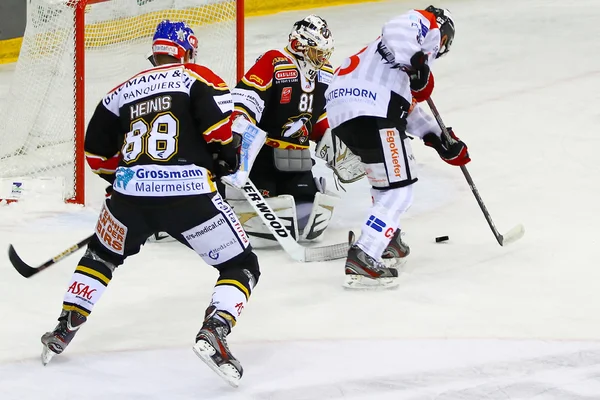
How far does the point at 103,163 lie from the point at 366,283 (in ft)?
3.74

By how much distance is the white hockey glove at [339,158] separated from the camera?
4.96 m

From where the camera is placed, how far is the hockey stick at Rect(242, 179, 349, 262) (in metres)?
4.54

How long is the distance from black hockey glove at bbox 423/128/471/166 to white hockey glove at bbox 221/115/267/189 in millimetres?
714

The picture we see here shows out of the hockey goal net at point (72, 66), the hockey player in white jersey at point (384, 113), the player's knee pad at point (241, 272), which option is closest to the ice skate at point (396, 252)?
the hockey player in white jersey at point (384, 113)

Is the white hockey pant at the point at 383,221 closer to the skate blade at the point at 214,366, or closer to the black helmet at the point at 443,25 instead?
the black helmet at the point at 443,25

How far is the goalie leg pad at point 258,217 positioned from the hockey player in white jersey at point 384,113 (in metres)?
0.57

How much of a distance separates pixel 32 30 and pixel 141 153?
2.51 metres

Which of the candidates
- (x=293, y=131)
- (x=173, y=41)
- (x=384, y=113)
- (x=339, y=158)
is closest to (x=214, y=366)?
(x=173, y=41)

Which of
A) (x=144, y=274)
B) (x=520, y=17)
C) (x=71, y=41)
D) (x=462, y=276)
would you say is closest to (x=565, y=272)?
(x=462, y=276)

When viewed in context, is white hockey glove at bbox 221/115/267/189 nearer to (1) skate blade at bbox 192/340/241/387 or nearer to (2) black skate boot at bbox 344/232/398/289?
(2) black skate boot at bbox 344/232/398/289

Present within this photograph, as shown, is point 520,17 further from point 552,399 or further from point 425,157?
point 552,399

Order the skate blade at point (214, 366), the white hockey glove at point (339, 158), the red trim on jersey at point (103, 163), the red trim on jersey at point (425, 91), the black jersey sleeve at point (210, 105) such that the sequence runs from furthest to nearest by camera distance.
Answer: the white hockey glove at point (339, 158) → the red trim on jersey at point (425, 91) → the red trim on jersey at point (103, 163) → the black jersey sleeve at point (210, 105) → the skate blade at point (214, 366)

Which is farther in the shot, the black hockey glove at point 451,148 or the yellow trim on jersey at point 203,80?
the black hockey glove at point 451,148

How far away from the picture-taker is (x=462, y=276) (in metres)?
4.27
